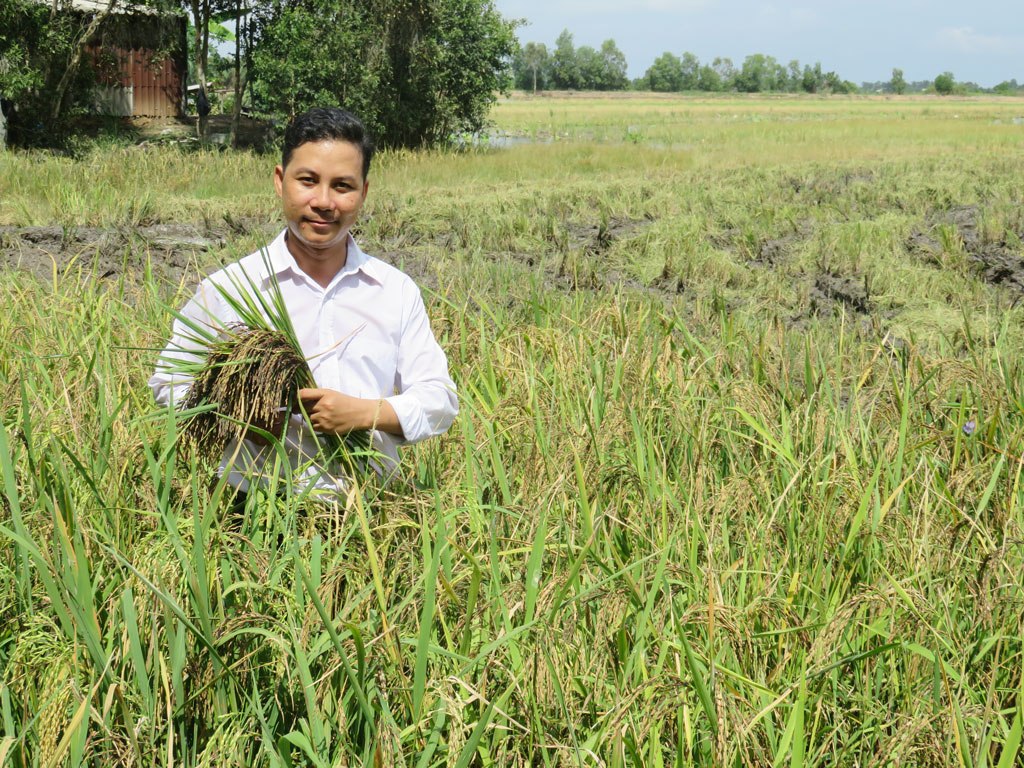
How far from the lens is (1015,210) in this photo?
9477 millimetres

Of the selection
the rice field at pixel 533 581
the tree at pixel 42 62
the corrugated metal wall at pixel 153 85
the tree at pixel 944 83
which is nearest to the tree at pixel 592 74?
the tree at pixel 944 83

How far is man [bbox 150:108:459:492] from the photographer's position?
2008mm

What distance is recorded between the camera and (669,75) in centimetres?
14425

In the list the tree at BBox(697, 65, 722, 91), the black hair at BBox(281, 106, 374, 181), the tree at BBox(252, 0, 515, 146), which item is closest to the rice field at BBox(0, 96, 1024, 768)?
the black hair at BBox(281, 106, 374, 181)

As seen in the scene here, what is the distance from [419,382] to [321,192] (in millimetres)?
467

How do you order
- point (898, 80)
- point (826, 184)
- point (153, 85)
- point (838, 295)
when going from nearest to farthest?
point (838, 295), point (826, 184), point (153, 85), point (898, 80)

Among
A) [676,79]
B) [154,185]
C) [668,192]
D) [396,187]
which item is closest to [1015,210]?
[668,192]

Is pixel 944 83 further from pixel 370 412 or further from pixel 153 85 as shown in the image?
pixel 370 412

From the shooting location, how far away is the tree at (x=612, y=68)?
437ft

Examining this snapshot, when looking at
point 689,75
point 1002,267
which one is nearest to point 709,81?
point 689,75

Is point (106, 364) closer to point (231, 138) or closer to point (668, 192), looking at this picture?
point (668, 192)

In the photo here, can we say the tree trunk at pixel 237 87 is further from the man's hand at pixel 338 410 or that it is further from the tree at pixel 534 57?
the tree at pixel 534 57

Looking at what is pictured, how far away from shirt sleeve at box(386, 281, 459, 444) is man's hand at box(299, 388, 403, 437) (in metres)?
0.08

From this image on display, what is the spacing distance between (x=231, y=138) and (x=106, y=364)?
16.0m
